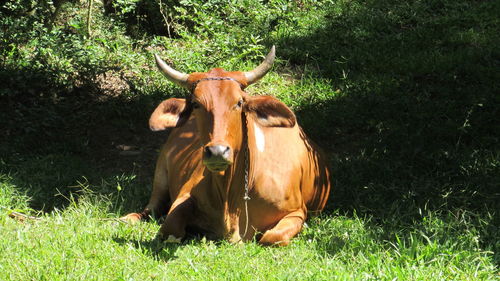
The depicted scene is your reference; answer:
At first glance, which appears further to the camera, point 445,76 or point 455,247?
point 445,76

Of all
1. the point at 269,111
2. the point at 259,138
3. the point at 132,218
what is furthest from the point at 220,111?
the point at 132,218

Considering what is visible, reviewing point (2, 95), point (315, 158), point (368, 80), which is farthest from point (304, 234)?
point (2, 95)

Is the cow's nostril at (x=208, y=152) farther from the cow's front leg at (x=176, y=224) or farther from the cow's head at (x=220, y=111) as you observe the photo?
the cow's front leg at (x=176, y=224)

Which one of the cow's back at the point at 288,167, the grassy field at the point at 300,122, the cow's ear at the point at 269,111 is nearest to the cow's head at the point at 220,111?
the cow's ear at the point at 269,111

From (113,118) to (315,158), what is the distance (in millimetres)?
2792

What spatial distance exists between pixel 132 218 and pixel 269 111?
4.88ft

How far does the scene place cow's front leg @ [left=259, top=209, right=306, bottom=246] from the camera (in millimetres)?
4949

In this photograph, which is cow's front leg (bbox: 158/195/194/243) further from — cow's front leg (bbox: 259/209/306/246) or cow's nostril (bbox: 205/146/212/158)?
cow's nostril (bbox: 205/146/212/158)

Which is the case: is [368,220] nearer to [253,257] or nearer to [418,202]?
[418,202]

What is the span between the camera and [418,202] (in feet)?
18.1

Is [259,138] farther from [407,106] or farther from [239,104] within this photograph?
[407,106]

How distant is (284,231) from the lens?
500 centimetres

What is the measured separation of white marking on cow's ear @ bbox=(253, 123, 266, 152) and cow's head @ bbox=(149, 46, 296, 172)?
0.36m

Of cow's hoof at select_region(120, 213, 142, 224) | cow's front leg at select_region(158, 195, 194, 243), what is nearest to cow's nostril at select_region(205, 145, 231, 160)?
cow's front leg at select_region(158, 195, 194, 243)
